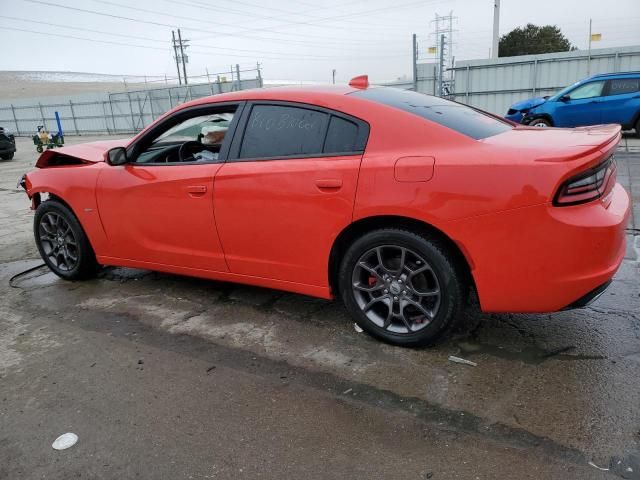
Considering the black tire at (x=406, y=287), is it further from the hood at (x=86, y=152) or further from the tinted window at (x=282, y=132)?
the hood at (x=86, y=152)

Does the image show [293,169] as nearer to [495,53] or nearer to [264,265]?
[264,265]

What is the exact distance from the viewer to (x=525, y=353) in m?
2.93

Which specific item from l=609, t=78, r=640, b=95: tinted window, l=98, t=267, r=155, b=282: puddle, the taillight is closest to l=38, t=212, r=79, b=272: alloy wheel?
l=98, t=267, r=155, b=282: puddle

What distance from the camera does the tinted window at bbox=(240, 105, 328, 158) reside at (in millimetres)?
3143

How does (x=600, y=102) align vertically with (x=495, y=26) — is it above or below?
below

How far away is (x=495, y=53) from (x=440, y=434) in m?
22.9

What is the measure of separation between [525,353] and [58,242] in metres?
3.98

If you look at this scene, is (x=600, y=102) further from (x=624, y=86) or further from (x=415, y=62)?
(x=415, y=62)

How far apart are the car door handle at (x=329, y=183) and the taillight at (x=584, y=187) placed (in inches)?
45.5

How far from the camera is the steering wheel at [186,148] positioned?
4.09 m

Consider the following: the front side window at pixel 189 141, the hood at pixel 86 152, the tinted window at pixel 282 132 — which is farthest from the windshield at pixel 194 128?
the hood at pixel 86 152

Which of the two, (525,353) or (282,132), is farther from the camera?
(282,132)

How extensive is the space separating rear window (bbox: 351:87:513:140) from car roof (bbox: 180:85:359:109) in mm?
155

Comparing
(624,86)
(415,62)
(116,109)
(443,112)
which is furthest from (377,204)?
(116,109)
